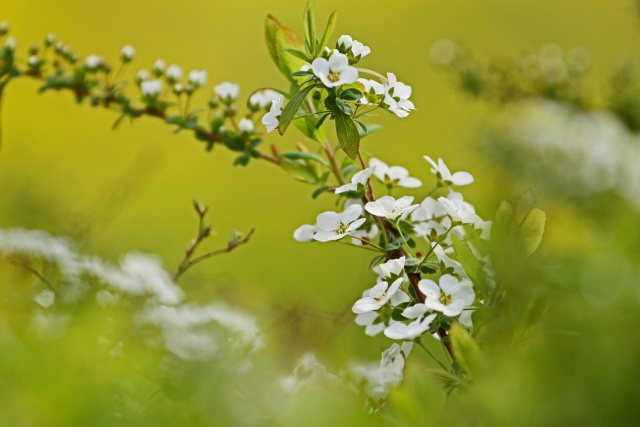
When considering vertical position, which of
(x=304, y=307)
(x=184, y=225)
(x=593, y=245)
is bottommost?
(x=184, y=225)

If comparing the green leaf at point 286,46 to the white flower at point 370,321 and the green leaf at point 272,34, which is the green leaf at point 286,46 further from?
the white flower at point 370,321

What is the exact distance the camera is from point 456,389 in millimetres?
240

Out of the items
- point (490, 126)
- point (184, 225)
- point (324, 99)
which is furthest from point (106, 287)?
point (184, 225)

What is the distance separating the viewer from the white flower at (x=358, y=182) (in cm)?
31

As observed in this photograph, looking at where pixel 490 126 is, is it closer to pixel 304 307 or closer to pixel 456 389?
pixel 304 307

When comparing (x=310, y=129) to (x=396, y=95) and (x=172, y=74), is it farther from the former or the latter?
(x=172, y=74)

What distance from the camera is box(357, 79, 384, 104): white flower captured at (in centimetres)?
33

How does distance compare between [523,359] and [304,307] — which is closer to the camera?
[523,359]

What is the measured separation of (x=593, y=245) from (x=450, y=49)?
118 cm

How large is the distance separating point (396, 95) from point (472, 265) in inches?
4.9

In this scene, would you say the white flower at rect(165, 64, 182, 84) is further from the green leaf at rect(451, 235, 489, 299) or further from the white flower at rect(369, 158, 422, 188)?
the green leaf at rect(451, 235, 489, 299)

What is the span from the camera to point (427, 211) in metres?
0.36

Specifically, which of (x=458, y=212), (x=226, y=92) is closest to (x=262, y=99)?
(x=226, y=92)

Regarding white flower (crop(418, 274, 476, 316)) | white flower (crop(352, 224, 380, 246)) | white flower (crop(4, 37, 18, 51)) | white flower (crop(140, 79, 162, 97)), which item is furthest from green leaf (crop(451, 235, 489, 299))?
white flower (crop(4, 37, 18, 51))
